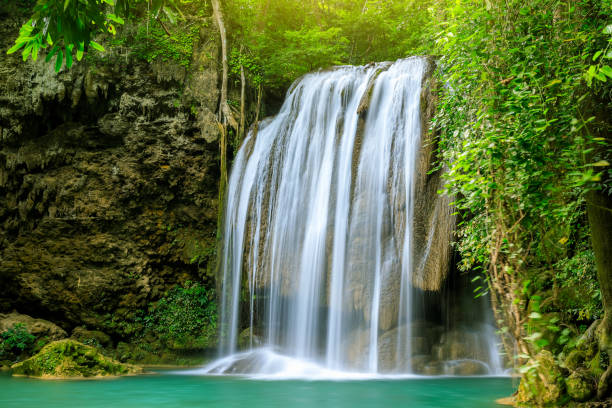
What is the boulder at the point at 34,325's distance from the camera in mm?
11031

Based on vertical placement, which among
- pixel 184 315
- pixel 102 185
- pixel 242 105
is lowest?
pixel 184 315

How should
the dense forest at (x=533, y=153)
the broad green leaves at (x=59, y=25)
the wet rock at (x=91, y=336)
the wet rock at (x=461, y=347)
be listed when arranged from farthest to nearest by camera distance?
the wet rock at (x=91, y=336) → the wet rock at (x=461, y=347) → the dense forest at (x=533, y=153) → the broad green leaves at (x=59, y=25)

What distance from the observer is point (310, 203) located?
1066 cm

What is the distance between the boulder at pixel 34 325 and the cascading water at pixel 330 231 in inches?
160

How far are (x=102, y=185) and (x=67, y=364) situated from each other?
17.3 feet

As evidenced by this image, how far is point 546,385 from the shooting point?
14.9 feet

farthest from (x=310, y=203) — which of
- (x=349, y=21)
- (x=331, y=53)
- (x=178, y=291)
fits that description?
(x=349, y=21)

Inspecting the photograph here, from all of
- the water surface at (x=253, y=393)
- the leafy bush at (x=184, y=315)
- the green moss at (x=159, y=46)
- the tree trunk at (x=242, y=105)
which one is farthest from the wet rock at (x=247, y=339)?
the green moss at (x=159, y=46)

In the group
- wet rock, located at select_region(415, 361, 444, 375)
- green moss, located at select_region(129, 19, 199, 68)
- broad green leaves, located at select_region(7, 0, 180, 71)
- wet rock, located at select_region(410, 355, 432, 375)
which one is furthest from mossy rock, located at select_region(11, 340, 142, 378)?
green moss, located at select_region(129, 19, 199, 68)

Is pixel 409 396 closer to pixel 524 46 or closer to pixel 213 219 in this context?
pixel 524 46

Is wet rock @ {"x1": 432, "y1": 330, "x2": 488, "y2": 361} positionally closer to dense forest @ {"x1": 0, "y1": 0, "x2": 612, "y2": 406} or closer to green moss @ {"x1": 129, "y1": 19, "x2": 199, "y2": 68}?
dense forest @ {"x1": 0, "y1": 0, "x2": 612, "y2": 406}

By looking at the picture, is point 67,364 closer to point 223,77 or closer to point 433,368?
point 433,368

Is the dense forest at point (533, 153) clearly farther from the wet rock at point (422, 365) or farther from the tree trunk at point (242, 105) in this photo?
the tree trunk at point (242, 105)

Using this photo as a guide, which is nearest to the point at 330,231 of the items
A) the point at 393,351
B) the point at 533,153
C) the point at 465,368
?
the point at 393,351
